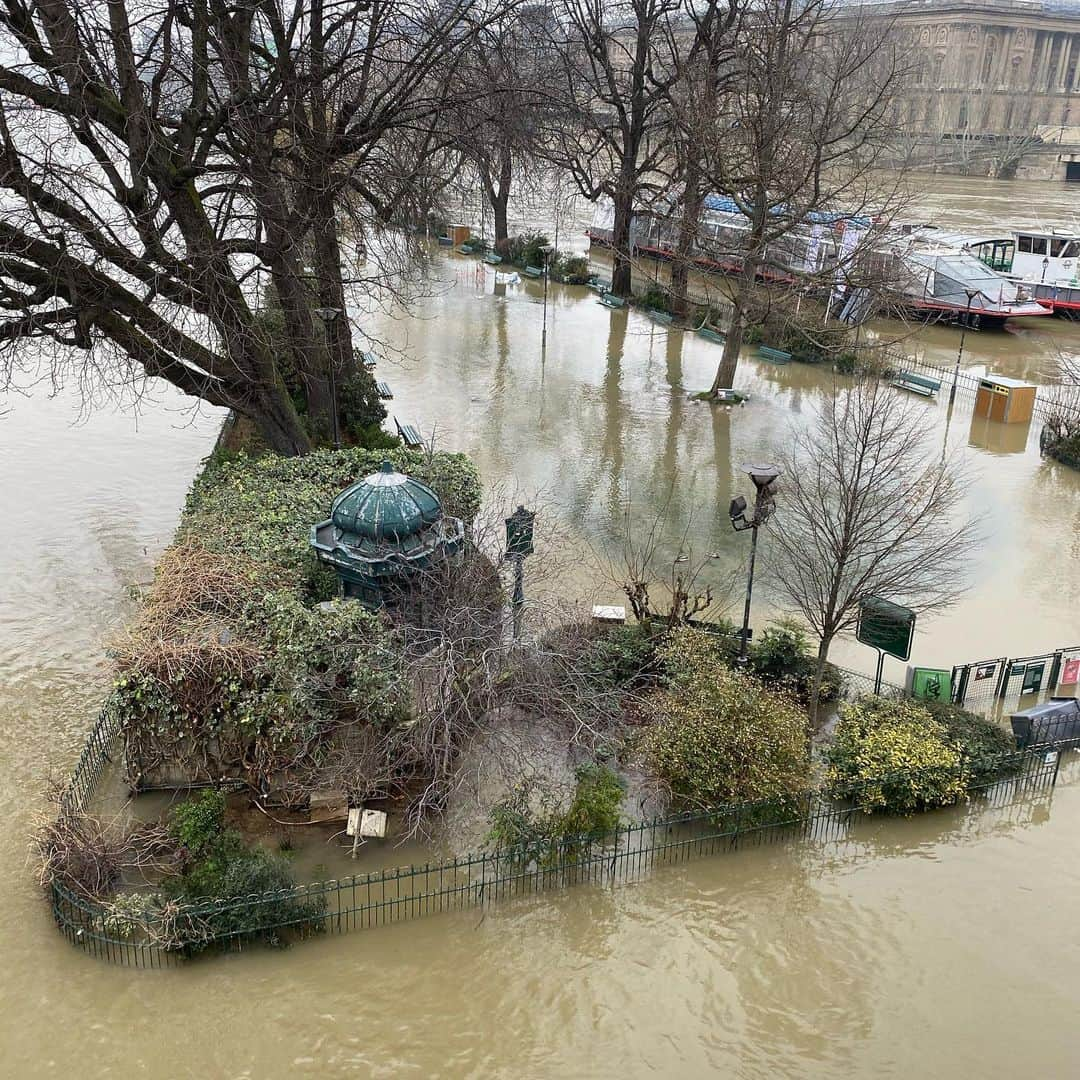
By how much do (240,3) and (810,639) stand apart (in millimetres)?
14766

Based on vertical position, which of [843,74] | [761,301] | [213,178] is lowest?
[761,301]

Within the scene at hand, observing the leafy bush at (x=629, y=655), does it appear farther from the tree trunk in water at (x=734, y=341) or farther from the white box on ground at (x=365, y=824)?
the tree trunk in water at (x=734, y=341)

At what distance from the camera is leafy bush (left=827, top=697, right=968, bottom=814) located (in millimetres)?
12805

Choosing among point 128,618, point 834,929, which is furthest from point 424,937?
point 128,618

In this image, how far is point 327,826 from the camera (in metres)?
12.2

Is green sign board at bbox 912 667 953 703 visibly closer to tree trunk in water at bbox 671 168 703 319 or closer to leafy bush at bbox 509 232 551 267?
tree trunk in water at bbox 671 168 703 319

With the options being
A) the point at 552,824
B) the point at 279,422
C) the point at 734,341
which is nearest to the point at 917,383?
the point at 734,341

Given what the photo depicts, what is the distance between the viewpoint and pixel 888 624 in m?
14.5

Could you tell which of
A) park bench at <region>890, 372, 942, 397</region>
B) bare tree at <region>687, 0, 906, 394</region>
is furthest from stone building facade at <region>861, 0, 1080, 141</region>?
bare tree at <region>687, 0, 906, 394</region>

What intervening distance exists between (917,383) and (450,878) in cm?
2295

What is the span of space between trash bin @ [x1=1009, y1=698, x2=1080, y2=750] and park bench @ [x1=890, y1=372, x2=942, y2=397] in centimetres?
1663

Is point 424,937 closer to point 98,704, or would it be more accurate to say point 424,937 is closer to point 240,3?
point 98,704

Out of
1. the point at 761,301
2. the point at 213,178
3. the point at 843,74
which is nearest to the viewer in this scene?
the point at 843,74

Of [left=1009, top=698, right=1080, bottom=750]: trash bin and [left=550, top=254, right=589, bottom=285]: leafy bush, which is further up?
[left=550, top=254, right=589, bottom=285]: leafy bush
